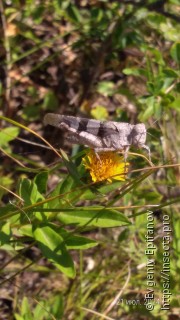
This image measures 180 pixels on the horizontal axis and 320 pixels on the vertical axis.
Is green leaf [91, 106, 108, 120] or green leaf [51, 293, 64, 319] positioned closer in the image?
green leaf [51, 293, 64, 319]

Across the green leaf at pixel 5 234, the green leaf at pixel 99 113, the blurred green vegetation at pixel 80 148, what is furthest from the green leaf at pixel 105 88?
the green leaf at pixel 5 234

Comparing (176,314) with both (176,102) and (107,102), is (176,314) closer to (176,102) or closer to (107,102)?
(176,102)

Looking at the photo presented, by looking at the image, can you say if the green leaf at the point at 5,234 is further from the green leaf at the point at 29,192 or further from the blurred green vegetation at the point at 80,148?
the green leaf at the point at 29,192

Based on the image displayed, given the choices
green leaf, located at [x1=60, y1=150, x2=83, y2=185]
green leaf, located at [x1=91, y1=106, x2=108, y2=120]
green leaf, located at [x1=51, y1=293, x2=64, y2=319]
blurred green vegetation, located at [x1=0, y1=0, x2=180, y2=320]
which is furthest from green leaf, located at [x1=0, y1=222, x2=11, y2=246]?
green leaf, located at [x1=91, y1=106, x2=108, y2=120]

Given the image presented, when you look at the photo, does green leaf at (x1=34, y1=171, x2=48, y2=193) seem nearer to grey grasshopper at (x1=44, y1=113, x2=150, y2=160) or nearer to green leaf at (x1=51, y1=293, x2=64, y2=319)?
grey grasshopper at (x1=44, y1=113, x2=150, y2=160)

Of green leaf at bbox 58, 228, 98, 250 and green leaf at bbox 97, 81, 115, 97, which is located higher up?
green leaf at bbox 97, 81, 115, 97
